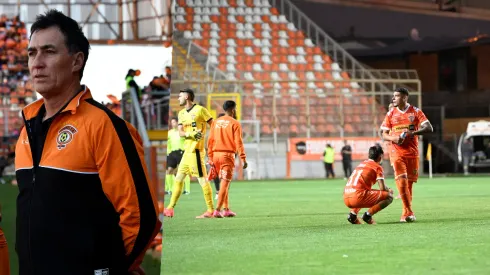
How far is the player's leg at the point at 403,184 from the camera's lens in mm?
4418

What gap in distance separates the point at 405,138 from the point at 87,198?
2173mm

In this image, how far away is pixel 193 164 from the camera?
4422mm

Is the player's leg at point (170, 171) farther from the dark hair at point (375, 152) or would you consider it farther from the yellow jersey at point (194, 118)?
the dark hair at point (375, 152)

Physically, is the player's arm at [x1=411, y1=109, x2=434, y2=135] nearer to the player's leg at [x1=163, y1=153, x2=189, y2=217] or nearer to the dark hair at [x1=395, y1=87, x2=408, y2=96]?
the dark hair at [x1=395, y1=87, x2=408, y2=96]

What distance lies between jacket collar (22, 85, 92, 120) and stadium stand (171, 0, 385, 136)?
1704mm

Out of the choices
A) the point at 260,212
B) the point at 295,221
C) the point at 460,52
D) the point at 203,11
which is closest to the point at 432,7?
the point at 460,52

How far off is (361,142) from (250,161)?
0.47 meters

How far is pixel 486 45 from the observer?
407cm

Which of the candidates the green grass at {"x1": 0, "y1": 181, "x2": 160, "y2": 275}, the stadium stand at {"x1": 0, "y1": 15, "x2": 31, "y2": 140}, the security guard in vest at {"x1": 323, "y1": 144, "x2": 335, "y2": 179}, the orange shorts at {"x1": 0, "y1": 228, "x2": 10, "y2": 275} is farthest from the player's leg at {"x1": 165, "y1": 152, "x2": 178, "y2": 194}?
the stadium stand at {"x1": 0, "y1": 15, "x2": 31, "y2": 140}

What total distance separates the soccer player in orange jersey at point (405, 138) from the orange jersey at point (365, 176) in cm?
10

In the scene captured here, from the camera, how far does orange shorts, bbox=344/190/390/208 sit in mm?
4395

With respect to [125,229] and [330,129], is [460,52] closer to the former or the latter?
[330,129]

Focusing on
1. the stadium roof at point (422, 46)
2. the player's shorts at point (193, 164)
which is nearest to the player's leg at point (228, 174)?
the player's shorts at point (193, 164)

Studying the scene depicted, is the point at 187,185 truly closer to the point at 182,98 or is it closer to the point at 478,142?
the point at 182,98
